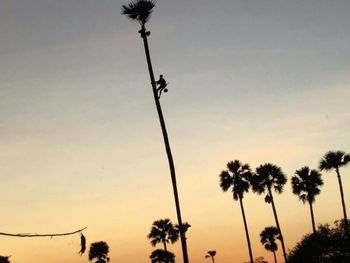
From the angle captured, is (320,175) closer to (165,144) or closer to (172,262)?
(172,262)

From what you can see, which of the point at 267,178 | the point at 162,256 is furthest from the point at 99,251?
the point at 267,178

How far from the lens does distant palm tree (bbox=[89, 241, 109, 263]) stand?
6919 cm

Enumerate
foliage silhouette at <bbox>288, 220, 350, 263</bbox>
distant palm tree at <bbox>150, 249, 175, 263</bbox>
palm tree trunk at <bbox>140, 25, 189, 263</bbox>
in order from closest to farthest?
palm tree trunk at <bbox>140, 25, 189, 263</bbox>
foliage silhouette at <bbox>288, 220, 350, 263</bbox>
distant palm tree at <bbox>150, 249, 175, 263</bbox>

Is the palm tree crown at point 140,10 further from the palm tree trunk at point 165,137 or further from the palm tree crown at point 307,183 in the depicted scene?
the palm tree crown at point 307,183

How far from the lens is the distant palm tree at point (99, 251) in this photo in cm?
6919

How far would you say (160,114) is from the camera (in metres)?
24.3

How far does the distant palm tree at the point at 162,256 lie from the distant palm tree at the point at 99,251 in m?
8.15

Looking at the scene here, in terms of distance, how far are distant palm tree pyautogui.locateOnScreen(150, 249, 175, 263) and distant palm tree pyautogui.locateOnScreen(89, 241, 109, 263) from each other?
26.7 feet

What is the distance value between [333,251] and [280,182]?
11.9 meters

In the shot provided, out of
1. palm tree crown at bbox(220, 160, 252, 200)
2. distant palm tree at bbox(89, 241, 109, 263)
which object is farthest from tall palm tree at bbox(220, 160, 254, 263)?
distant palm tree at bbox(89, 241, 109, 263)

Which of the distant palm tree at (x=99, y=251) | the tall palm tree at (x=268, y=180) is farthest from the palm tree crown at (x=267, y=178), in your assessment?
the distant palm tree at (x=99, y=251)

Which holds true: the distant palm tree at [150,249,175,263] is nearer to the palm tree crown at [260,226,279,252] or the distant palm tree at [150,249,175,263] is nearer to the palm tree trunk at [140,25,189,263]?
the palm tree crown at [260,226,279,252]

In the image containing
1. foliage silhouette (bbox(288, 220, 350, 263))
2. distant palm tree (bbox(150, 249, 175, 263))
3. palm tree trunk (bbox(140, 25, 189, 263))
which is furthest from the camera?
distant palm tree (bbox(150, 249, 175, 263))

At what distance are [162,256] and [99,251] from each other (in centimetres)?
1069
